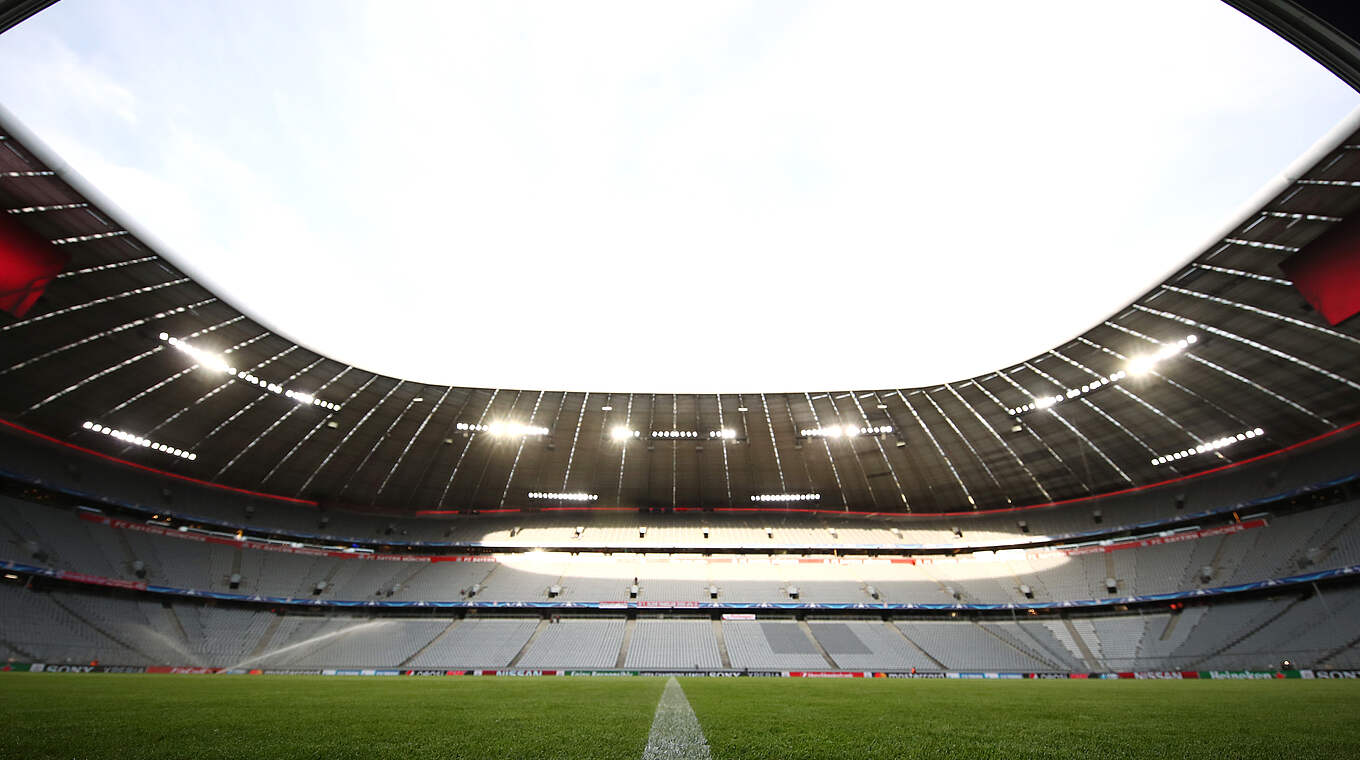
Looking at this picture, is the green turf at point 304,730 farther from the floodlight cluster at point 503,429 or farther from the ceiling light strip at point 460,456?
the floodlight cluster at point 503,429

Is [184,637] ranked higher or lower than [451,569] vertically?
lower

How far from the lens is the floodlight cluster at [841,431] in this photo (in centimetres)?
3195

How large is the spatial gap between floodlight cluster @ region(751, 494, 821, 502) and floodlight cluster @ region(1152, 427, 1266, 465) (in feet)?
68.5

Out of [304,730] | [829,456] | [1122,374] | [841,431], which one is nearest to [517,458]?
[829,456]

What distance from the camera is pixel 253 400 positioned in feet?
86.2

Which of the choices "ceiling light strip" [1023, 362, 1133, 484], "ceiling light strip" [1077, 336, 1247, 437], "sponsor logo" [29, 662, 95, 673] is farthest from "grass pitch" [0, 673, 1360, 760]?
"sponsor logo" [29, 662, 95, 673]

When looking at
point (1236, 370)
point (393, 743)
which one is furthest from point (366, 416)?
point (1236, 370)

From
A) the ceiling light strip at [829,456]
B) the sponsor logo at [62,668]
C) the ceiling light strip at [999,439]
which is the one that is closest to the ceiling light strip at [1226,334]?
the ceiling light strip at [999,439]

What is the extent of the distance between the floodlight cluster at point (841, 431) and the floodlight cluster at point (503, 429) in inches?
653

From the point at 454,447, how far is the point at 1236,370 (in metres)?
40.6

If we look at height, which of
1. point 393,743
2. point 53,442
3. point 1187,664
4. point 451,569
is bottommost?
point 393,743

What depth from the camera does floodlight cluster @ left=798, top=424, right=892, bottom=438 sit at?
31953 millimetres

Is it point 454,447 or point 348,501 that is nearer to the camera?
point 454,447

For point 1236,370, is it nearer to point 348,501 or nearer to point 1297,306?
point 1297,306
